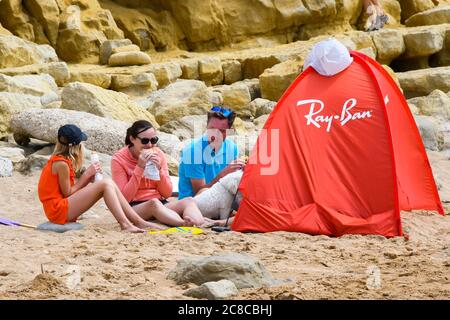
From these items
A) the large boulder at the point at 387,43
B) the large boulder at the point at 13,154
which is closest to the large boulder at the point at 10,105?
the large boulder at the point at 13,154

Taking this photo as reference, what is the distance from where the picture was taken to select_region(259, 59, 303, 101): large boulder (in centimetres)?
1609

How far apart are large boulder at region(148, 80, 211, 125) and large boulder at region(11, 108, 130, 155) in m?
2.34

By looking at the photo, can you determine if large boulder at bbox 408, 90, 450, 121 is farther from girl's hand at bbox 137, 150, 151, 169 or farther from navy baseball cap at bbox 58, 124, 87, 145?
navy baseball cap at bbox 58, 124, 87, 145

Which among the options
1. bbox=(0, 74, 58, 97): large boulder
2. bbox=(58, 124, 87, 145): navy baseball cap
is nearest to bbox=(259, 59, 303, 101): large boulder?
bbox=(0, 74, 58, 97): large boulder

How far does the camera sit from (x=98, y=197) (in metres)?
6.92

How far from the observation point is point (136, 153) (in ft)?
24.0

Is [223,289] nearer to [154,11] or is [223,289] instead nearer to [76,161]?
[76,161]

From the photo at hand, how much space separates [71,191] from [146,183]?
690 millimetres

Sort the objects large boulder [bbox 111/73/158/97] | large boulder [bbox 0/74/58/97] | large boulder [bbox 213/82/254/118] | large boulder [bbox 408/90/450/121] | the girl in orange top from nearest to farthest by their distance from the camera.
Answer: the girl in orange top → large boulder [bbox 0/74/58/97] → large boulder [bbox 408/90/450/121] → large boulder [bbox 213/82/254/118] → large boulder [bbox 111/73/158/97]

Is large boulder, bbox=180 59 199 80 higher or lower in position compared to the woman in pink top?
higher

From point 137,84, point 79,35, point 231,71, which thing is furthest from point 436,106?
point 79,35

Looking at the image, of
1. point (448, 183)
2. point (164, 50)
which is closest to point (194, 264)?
point (448, 183)

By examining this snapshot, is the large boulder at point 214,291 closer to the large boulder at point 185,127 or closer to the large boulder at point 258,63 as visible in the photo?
the large boulder at point 185,127
